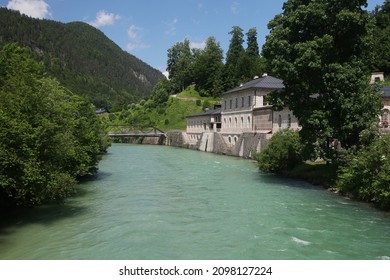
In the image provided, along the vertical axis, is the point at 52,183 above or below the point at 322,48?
below

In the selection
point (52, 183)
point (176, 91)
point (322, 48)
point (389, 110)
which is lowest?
point (52, 183)

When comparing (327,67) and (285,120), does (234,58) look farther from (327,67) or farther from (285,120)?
(327,67)

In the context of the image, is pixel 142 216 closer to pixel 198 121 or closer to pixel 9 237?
pixel 9 237

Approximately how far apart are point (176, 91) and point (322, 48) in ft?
283

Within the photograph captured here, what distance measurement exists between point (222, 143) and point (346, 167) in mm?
34501

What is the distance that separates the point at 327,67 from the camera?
21.1m

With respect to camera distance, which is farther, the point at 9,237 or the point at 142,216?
the point at 142,216

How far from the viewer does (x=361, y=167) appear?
18.1 meters

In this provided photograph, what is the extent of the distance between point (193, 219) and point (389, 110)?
25261 mm

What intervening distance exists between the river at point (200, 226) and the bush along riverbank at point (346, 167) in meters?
0.92

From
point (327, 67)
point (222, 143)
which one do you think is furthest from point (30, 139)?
point (222, 143)
